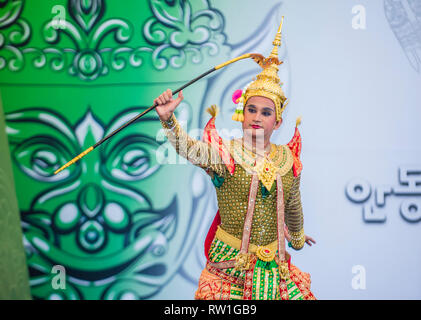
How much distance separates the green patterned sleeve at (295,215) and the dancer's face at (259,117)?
33 centimetres

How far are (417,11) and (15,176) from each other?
9.55 ft

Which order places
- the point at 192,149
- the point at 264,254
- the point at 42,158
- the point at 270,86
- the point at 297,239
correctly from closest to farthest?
the point at 192,149 < the point at 264,254 < the point at 270,86 < the point at 297,239 < the point at 42,158

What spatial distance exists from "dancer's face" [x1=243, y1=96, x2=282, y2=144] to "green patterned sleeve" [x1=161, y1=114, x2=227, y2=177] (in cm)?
24

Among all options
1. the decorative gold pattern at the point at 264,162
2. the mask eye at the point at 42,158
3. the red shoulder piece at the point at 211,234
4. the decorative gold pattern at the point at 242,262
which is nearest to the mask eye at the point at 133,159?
the mask eye at the point at 42,158

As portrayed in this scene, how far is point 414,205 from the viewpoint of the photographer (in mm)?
4375

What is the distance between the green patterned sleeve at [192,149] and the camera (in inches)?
125

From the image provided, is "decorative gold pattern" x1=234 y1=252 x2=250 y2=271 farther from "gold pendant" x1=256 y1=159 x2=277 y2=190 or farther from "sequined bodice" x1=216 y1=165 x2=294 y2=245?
"gold pendant" x1=256 y1=159 x2=277 y2=190

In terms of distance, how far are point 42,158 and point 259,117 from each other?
162 cm

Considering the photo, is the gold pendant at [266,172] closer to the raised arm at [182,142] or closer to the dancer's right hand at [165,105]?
the raised arm at [182,142]

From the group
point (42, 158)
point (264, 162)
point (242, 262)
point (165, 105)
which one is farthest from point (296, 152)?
point (42, 158)

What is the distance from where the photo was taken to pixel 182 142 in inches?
126

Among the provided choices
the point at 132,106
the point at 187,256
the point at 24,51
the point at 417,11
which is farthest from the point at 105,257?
the point at 417,11

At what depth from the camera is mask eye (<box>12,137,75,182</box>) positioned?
4262mm

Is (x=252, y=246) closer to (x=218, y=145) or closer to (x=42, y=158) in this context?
(x=218, y=145)
